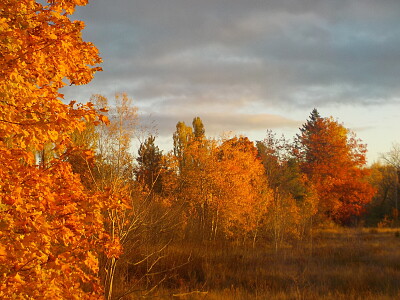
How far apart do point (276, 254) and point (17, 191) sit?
58.4 feet

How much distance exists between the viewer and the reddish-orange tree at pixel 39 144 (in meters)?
5.64

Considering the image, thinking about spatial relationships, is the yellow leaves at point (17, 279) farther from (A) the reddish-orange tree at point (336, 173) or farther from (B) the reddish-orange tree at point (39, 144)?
(A) the reddish-orange tree at point (336, 173)

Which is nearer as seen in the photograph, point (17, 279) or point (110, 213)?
point (17, 279)

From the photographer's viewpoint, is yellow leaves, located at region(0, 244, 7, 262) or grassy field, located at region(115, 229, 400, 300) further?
grassy field, located at region(115, 229, 400, 300)

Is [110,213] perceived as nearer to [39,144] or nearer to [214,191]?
[39,144]

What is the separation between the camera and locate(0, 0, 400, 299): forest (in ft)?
19.0

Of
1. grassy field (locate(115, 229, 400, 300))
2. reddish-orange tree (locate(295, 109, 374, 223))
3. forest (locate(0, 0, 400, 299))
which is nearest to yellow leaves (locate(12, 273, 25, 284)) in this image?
forest (locate(0, 0, 400, 299))

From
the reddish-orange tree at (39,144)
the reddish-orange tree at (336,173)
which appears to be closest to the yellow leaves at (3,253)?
the reddish-orange tree at (39,144)

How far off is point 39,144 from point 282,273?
1367cm

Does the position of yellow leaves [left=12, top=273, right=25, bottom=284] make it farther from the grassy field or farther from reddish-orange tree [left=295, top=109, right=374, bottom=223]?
reddish-orange tree [left=295, top=109, right=374, bottom=223]

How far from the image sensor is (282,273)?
55.8ft

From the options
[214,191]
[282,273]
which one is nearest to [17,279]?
[282,273]

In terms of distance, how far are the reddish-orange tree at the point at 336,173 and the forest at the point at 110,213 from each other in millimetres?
1704

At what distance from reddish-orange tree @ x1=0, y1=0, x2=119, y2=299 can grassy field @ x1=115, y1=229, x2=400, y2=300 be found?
5841mm
